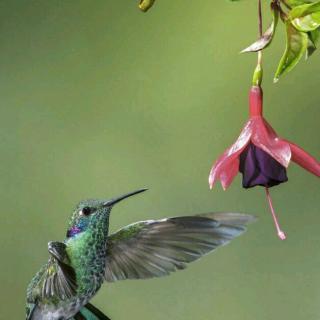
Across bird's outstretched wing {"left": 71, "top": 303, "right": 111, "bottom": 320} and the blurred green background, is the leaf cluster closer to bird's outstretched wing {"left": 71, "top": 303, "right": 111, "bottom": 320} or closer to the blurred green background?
bird's outstretched wing {"left": 71, "top": 303, "right": 111, "bottom": 320}

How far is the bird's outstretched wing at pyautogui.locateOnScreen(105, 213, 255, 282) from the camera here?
1.01 metres

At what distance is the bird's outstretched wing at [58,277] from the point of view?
0.95 meters

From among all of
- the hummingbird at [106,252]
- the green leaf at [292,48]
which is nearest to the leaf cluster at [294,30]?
the green leaf at [292,48]

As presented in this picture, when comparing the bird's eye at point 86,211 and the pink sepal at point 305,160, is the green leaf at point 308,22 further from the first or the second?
the bird's eye at point 86,211

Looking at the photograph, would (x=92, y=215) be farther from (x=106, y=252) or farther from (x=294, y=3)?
(x=294, y=3)

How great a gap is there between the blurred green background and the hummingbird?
671 millimetres

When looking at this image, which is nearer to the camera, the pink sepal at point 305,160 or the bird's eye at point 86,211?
the pink sepal at point 305,160

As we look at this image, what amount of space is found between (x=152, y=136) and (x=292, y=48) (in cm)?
119

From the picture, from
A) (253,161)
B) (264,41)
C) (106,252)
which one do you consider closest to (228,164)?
(253,161)

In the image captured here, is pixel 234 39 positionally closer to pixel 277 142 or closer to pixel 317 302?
pixel 317 302

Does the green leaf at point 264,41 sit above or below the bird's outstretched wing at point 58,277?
above

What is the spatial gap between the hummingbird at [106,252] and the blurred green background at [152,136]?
671 millimetres

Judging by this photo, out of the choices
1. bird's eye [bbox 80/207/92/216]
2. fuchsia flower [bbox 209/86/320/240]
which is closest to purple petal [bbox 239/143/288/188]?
fuchsia flower [bbox 209/86/320/240]

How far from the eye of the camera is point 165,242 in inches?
43.3
